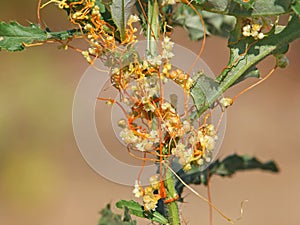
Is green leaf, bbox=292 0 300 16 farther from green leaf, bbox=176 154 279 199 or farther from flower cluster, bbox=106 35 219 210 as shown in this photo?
green leaf, bbox=176 154 279 199

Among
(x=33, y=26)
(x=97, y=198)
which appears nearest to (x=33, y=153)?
(x=97, y=198)

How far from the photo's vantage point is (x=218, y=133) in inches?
41.4

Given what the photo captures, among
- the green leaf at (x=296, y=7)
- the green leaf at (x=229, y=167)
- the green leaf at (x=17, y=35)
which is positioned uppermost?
the green leaf at (x=17, y=35)

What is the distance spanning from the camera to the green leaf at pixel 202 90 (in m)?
1.02

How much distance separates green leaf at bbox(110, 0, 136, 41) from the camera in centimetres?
100

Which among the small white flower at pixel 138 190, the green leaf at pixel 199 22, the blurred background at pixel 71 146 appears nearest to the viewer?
the small white flower at pixel 138 190

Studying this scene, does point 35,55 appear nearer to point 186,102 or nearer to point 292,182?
point 292,182

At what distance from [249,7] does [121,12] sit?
0.64 feet

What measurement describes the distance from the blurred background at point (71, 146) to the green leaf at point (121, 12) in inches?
116

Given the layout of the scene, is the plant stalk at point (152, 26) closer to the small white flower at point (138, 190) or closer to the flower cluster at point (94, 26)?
the flower cluster at point (94, 26)

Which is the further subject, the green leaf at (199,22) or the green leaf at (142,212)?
the green leaf at (199,22)

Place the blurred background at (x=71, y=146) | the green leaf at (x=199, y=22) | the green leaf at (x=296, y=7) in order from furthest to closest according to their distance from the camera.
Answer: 1. the blurred background at (x=71, y=146)
2. the green leaf at (x=199, y=22)
3. the green leaf at (x=296, y=7)

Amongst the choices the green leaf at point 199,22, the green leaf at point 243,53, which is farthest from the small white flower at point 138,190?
the green leaf at point 199,22

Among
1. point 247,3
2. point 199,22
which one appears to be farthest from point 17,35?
point 199,22
